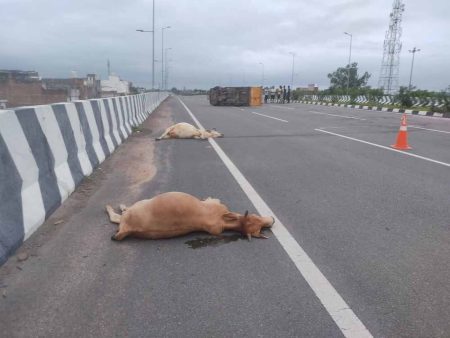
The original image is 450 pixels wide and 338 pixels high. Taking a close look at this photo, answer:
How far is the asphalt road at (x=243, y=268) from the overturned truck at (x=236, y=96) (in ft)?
107

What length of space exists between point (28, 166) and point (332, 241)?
3.11 metres

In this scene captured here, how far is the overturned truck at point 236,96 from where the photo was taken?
39.0m

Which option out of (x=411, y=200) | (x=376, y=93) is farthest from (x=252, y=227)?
(x=376, y=93)

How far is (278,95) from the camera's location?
1972 inches

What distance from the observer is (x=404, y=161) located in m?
8.83

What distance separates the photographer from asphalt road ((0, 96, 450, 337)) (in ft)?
9.51

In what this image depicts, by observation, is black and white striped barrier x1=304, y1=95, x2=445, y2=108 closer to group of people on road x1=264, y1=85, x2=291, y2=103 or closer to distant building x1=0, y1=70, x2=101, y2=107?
group of people on road x1=264, y1=85, x2=291, y2=103

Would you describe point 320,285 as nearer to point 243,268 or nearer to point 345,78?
point 243,268

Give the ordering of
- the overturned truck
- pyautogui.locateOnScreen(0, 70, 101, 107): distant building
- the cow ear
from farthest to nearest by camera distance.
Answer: the overturned truck, pyautogui.locateOnScreen(0, 70, 101, 107): distant building, the cow ear

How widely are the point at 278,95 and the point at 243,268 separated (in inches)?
1873

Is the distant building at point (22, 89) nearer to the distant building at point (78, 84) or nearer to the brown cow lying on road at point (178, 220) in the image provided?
the distant building at point (78, 84)

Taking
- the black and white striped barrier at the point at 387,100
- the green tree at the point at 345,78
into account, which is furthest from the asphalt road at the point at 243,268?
the green tree at the point at 345,78

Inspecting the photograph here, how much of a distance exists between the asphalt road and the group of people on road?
4256 cm

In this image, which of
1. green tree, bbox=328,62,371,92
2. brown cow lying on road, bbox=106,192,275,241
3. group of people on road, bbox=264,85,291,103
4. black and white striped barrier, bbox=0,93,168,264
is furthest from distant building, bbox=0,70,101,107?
green tree, bbox=328,62,371,92
